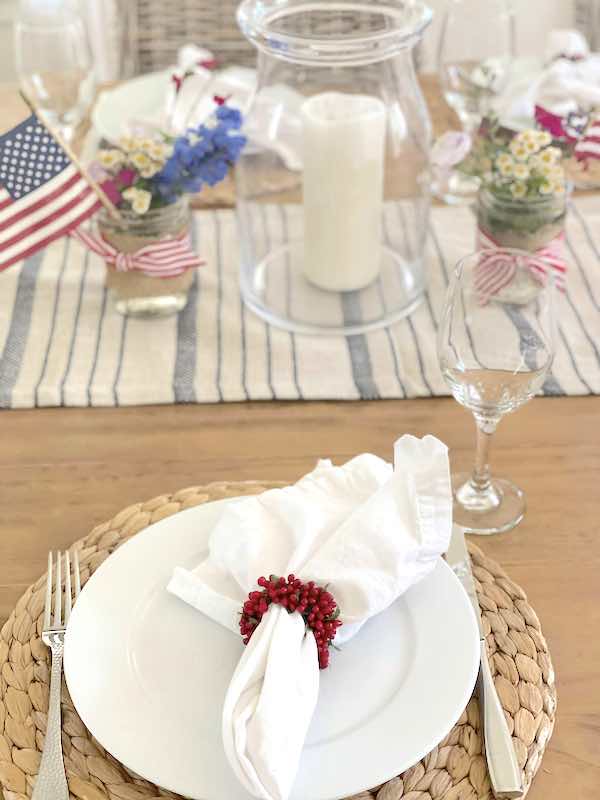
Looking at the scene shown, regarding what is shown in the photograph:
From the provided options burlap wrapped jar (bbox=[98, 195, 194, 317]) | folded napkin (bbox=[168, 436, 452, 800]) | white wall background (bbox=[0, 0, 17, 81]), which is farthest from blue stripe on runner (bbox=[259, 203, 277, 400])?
white wall background (bbox=[0, 0, 17, 81])

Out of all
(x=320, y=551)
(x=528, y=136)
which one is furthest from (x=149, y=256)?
(x=320, y=551)

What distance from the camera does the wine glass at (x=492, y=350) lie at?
851 mm

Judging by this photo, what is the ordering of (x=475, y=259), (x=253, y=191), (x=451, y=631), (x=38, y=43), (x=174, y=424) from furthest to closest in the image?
(x=38, y=43) → (x=253, y=191) → (x=174, y=424) → (x=475, y=259) → (x=451, y=631)

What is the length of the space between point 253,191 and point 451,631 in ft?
2.34

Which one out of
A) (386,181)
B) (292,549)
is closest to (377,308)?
(386,181)

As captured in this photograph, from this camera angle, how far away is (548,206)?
3.69ft

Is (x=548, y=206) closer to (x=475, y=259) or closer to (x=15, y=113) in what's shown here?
(x=475, y=259)

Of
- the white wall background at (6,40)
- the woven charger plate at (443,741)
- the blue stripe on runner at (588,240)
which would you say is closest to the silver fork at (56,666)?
the woven charger plate at (443,741)

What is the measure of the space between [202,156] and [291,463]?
1.21ft

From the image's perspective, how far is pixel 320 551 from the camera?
694mm

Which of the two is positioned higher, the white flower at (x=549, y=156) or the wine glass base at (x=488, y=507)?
the white flower at (x=549, y=156)

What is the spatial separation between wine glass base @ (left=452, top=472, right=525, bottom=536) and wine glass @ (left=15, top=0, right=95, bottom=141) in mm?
839

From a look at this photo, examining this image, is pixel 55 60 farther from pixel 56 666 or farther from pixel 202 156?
pixel 56 666

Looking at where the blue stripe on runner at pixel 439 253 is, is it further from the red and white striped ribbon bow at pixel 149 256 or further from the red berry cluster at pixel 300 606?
the red berry cluster at pixel 300 606
